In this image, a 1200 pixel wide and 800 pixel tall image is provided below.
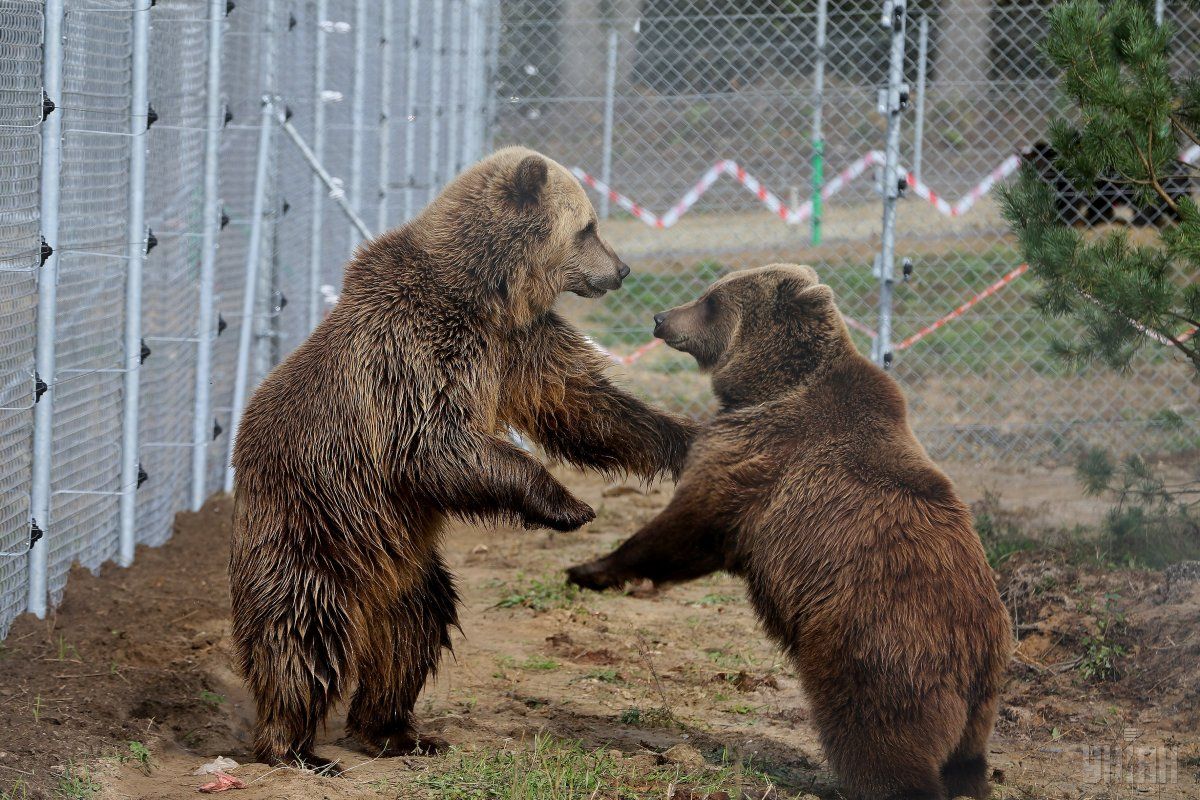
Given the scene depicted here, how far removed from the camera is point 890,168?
8.59m

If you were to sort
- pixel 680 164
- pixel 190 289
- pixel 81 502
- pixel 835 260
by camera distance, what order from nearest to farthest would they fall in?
pixel 81 502
pixel 190 289
pixel 835 260
pixel 680 164

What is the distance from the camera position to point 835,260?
51.5 feet

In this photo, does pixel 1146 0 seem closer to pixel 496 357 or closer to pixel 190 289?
pixel 496 357

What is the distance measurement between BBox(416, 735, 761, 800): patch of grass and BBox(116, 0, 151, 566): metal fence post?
272cm

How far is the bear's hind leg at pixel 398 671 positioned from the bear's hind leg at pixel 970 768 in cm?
187

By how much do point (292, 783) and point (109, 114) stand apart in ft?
12.1

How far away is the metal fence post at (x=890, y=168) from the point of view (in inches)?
332

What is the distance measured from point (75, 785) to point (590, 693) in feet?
7.33

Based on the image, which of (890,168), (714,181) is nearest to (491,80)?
(714,181)

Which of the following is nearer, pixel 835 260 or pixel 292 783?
pixel 292 783

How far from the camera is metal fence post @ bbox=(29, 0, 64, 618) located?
5.23m

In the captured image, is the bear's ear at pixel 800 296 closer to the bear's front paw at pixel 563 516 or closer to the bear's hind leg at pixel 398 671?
the bear's front paw at pixel 563 516

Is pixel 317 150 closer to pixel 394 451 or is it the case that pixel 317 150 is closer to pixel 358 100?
pixel 358 100

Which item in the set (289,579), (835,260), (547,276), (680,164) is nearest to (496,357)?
(547,276)
